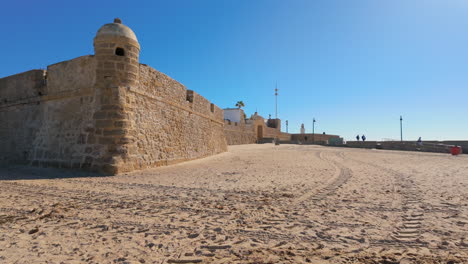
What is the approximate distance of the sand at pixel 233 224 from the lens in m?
2.30

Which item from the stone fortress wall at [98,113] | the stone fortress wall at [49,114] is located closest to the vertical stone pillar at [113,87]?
the stone fortress wall at [98,113]

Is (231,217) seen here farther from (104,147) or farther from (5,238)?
(104,147)

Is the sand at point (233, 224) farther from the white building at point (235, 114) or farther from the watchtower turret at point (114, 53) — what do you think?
the white building at point (235, 114)

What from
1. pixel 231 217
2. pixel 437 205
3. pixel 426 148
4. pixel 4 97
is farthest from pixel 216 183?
pixel 426 148

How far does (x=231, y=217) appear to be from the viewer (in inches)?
132

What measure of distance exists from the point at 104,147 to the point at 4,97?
7.99m

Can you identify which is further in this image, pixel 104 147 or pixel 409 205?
pixel 104 147

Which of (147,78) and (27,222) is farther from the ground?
(147,78)

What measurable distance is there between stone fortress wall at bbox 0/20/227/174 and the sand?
268cm

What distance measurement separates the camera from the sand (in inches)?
90.7

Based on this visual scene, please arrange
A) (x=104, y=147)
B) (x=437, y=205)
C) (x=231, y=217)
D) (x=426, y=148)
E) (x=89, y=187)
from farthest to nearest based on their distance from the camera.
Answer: (x=426, y=148), (x=104, y=147), (x=89, y=187), (x=437, y=205), (x=231, y=217)

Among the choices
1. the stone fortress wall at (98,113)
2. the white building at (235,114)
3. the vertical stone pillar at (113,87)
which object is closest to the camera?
the vertical stone pillar at (113,87)

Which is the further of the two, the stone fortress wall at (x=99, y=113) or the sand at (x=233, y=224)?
the stone fortress wall at (x=99, y=113)

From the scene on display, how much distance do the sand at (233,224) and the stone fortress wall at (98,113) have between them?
8.81ft
